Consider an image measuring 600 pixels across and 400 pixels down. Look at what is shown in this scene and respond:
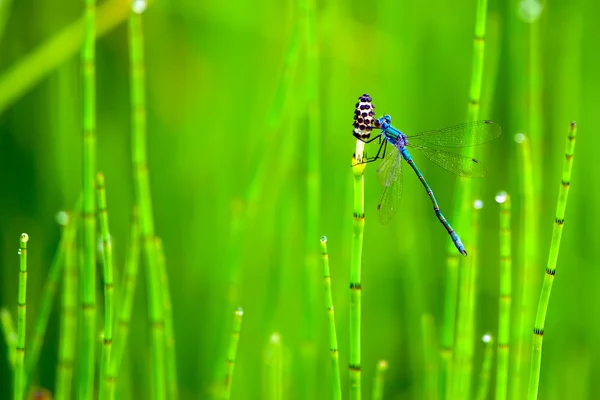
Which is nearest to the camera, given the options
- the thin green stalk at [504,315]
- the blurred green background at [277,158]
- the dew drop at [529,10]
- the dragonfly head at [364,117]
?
the dragonfly head at [364,117]

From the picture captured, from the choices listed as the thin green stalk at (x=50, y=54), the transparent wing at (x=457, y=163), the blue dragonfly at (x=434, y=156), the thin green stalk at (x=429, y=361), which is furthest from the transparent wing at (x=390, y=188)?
the thin green stalk at (x=50, y=54)

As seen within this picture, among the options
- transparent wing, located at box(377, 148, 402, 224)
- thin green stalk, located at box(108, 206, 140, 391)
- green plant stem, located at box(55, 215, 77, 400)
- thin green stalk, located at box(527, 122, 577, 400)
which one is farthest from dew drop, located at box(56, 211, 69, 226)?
thin green stalk, located at box(527, 122, 577, 400)

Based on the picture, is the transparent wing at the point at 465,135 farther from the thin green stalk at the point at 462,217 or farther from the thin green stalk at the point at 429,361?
the thin green stalk at the point at 429,361

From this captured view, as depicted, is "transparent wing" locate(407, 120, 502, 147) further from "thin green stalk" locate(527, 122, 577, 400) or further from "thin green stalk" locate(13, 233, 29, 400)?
"thin green stalk" locate(13, 233, 29, 400)

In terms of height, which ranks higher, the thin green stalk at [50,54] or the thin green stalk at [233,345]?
the thin green stalk at [50,54]

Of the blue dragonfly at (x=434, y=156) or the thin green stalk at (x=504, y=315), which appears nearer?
the thin green stalk at (x=504, y=315)

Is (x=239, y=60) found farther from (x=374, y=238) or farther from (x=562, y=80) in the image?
(x=562, y=80)
